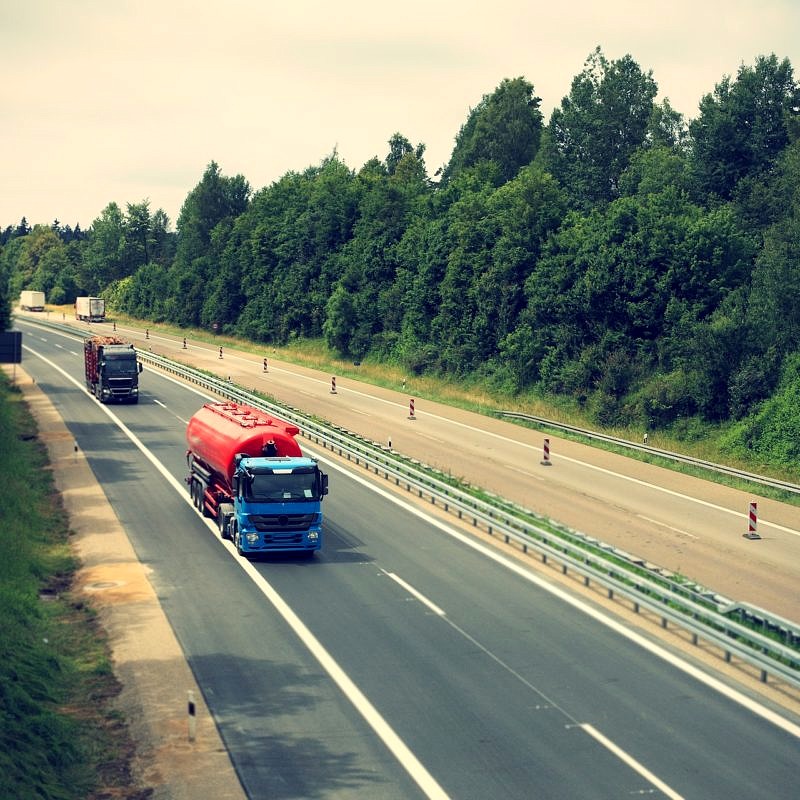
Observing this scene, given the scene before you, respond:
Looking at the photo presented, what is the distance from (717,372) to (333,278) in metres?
57.1

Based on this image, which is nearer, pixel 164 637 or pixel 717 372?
pixel 164 637

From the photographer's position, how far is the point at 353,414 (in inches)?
2313

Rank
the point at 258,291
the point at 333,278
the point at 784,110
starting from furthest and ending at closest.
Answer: the point at 258,291
the point at 333,278
the point at 784,110

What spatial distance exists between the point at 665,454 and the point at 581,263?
68.1 ft

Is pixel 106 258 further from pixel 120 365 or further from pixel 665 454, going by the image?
pixel 665 454

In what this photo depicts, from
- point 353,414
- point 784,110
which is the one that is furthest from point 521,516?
point 784,110

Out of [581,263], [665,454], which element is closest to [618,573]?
[665,454]

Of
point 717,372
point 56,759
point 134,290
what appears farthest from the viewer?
point 134,290

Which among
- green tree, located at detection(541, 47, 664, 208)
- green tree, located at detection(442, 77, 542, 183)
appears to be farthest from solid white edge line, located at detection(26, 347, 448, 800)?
green tree, located at detection(442, 77, 542, 183)

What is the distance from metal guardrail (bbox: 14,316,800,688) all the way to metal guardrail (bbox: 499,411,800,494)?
11.8 m

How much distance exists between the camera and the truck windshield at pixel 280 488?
27438 millimetres

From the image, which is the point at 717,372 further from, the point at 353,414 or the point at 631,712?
the point at 631,712

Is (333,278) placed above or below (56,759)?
above

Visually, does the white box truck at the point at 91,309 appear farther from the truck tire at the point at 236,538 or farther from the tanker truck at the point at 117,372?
the truck tire at the point at 236,538
